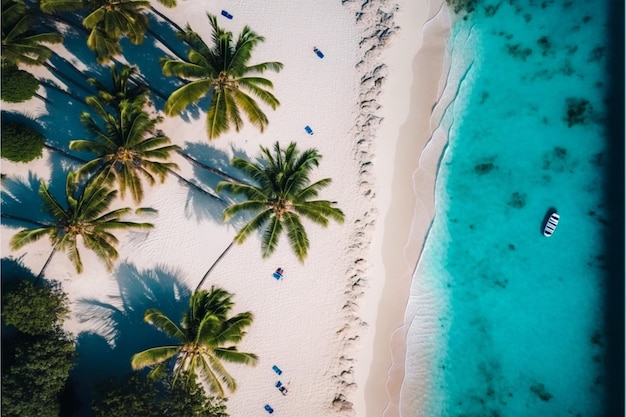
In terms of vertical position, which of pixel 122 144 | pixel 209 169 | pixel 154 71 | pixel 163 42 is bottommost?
pixel 122 144

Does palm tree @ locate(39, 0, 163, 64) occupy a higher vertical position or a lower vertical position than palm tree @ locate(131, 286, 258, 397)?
higher

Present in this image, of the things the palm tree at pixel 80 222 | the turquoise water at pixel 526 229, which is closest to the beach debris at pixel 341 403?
the turquoise water at pixel 526 229

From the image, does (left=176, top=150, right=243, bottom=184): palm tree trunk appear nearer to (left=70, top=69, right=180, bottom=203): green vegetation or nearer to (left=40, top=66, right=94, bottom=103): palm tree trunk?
(left=70, top=69, right=180, bottom=203): green vegetation

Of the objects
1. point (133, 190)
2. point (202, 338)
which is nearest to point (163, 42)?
point (133, 190)

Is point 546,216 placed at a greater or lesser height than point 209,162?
greater

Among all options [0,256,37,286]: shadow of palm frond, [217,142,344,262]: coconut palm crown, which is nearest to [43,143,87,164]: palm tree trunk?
[0,256,37,286]: shadow of palm frond

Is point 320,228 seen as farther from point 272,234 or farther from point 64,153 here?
point 64,153

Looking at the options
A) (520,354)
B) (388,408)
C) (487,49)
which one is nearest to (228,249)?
(388,408)

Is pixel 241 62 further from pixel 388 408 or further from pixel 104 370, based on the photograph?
pixel 388 408
